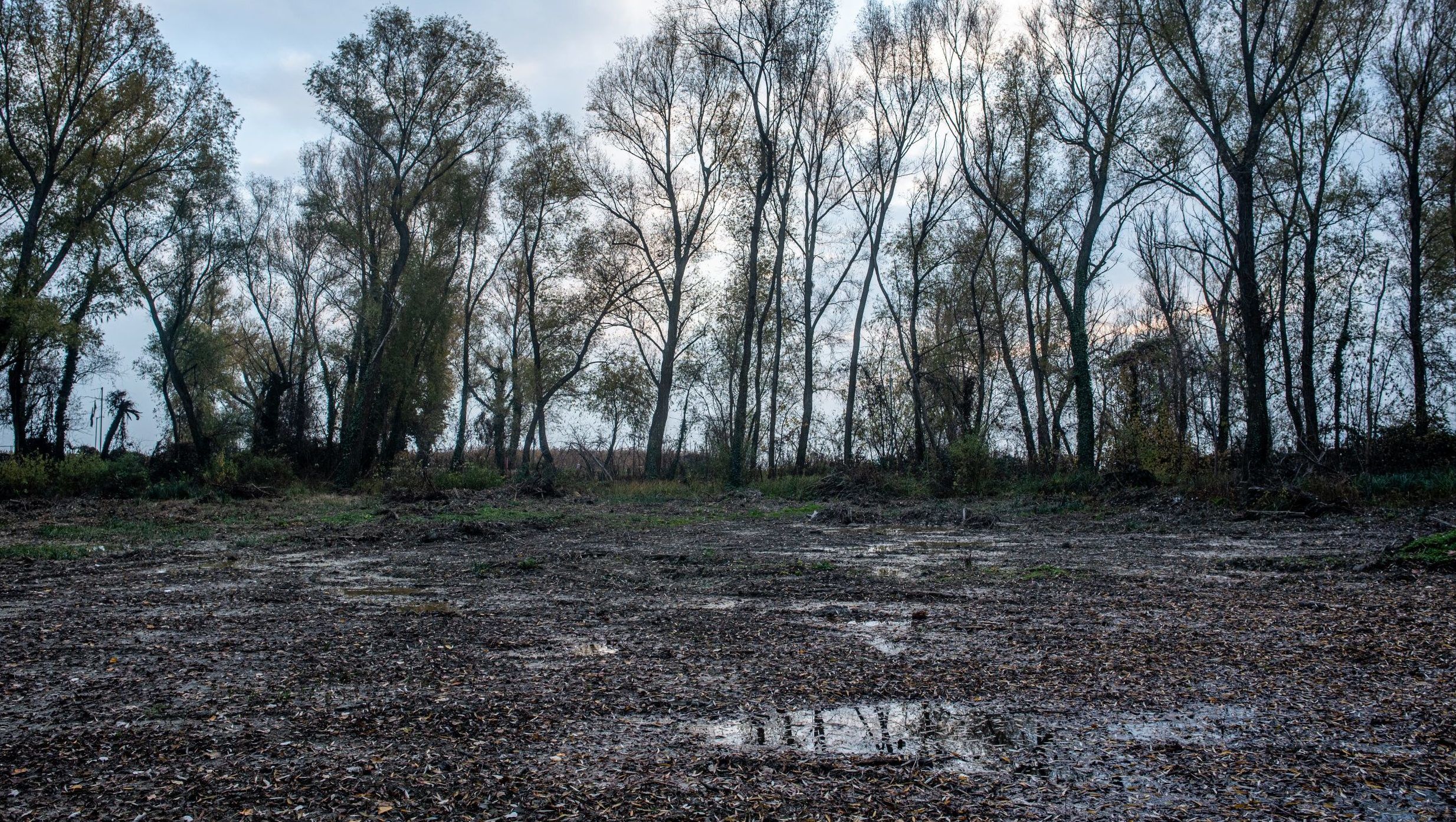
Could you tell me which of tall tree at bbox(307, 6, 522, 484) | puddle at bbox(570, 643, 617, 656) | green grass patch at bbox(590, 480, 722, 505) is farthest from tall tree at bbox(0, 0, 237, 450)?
puddle at bbox(570, 643, 617, 656)

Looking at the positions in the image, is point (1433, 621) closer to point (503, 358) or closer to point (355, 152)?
point (355, 152)

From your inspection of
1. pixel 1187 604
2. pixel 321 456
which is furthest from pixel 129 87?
pixel 1187 604

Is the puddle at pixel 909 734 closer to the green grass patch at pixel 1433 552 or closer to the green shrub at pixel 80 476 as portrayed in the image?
the green grass patch at pixel 1433 552

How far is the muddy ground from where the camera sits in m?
2.20

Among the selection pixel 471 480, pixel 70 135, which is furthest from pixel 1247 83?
pixel 70 135

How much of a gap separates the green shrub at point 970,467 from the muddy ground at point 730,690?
11736mm

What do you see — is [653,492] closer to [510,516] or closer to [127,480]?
[510,516]

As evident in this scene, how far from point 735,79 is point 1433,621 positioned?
23781mm

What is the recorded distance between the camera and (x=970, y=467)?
18953 millimetres

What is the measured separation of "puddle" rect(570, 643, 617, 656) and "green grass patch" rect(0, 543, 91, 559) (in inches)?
246

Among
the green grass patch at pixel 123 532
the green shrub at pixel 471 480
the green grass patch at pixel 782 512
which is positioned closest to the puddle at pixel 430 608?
the green grass patch at pixel 123 532

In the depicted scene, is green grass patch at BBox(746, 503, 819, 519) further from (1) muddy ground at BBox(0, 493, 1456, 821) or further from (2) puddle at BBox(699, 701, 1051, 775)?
(2) puddle at BBox(699, 701, 1051, 775)

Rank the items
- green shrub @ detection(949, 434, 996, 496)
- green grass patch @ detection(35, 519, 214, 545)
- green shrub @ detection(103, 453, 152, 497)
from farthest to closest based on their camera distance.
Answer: green shrub @ detection(949, 434, 996, 496) → green shrub @ detection(103, 453, 152, 497) → green grass patch @ detection(35, 519, 214, 545)

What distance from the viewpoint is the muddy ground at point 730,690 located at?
7.23ft
